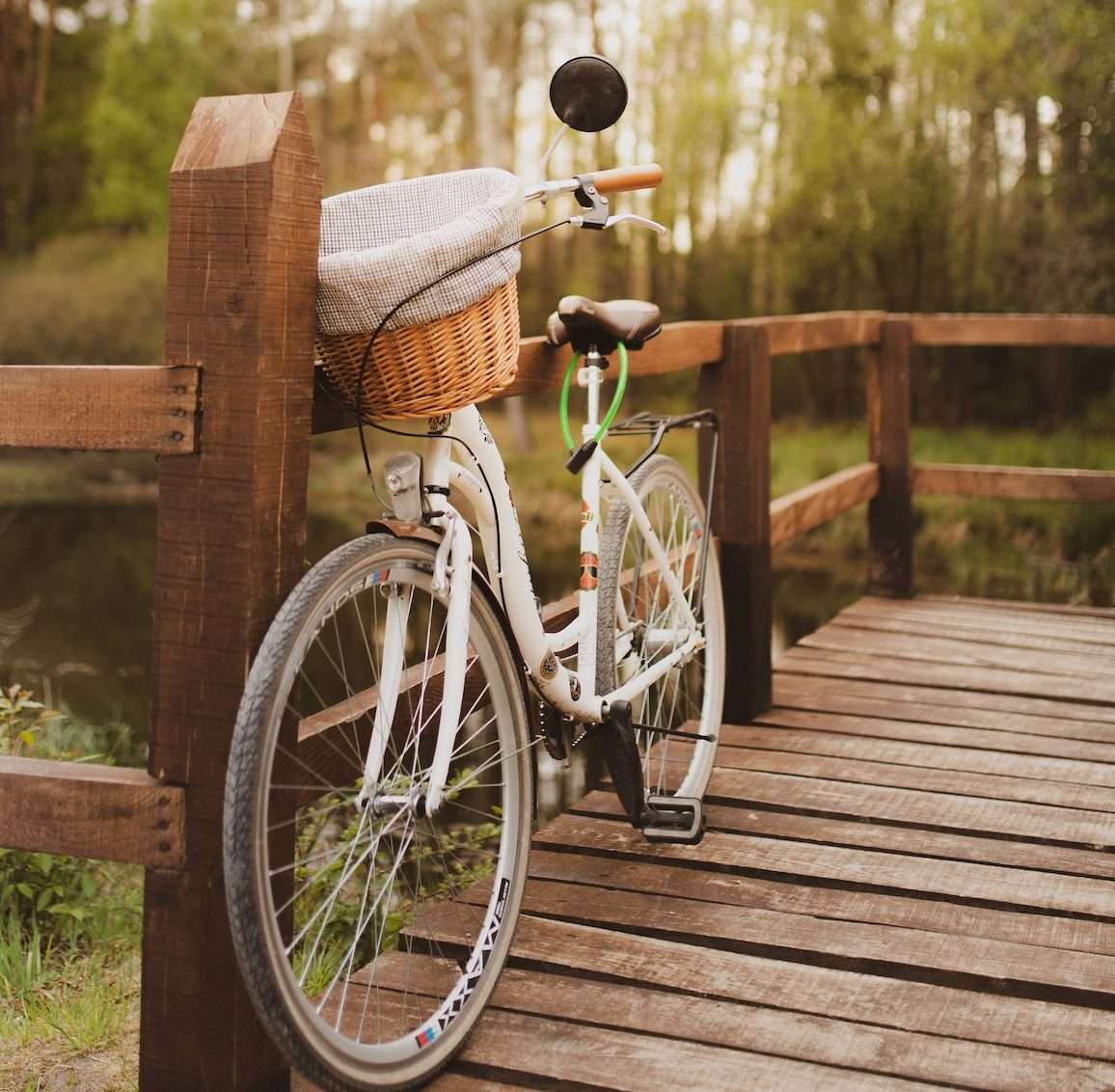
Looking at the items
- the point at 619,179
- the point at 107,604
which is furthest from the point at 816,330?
the point at 107,604

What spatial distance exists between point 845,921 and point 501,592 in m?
0.83

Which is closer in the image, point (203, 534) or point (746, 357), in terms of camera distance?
point (203, 534)

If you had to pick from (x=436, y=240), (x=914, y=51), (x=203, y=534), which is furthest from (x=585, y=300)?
(x=914, y=51)

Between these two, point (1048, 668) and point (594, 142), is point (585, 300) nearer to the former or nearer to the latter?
point (1048, 668)

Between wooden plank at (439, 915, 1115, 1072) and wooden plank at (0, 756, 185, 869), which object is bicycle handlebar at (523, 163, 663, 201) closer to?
wooden plank at (0, 756, 185, 869)

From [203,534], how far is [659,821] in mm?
1318

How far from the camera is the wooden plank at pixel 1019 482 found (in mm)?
5422

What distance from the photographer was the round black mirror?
216 centimetres

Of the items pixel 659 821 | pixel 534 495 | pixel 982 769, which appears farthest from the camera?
pixel 534 495

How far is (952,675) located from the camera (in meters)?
4.38

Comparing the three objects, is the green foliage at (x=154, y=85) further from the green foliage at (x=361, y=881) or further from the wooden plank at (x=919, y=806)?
the wooden plank at (x=919, y=806)

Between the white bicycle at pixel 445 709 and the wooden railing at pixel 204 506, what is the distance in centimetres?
11

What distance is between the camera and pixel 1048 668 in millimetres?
4465

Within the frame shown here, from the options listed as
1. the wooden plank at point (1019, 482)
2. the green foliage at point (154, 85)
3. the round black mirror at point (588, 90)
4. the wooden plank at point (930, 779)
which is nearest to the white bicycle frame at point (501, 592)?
the round black mirror at point (588, 90)
